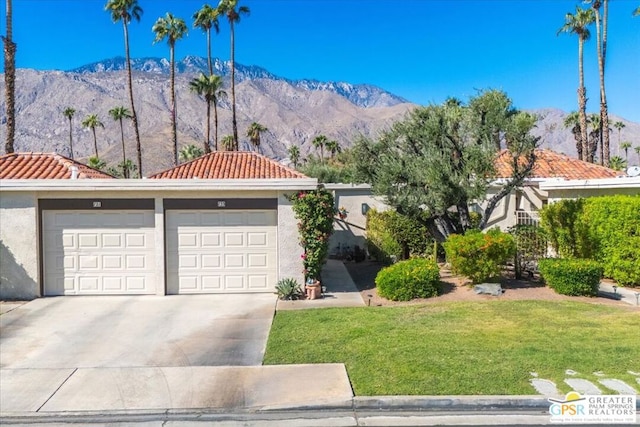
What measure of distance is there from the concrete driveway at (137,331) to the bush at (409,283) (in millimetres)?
2911

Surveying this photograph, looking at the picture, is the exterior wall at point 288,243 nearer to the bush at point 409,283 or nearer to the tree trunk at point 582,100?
the bush at point 409,283

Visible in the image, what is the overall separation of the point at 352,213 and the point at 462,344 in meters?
12.2

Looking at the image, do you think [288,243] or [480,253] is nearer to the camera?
[480,253]

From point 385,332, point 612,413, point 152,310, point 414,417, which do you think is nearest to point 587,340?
point 612,413

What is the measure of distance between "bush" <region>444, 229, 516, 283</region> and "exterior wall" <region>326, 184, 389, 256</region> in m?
7.76

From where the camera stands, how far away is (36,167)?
48.6 feet

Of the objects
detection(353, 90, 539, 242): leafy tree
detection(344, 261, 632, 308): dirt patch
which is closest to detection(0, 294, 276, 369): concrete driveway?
detection(344, 261, 632, 308): dirt patch

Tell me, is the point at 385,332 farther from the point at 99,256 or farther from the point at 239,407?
the point at 99,256

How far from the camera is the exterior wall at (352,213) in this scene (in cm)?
2006

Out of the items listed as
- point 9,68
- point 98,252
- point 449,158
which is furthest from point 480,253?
point 9,68

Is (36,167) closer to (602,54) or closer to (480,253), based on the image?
(480,253)

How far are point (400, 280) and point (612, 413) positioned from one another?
248 inches

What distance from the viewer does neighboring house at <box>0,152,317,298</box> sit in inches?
500
